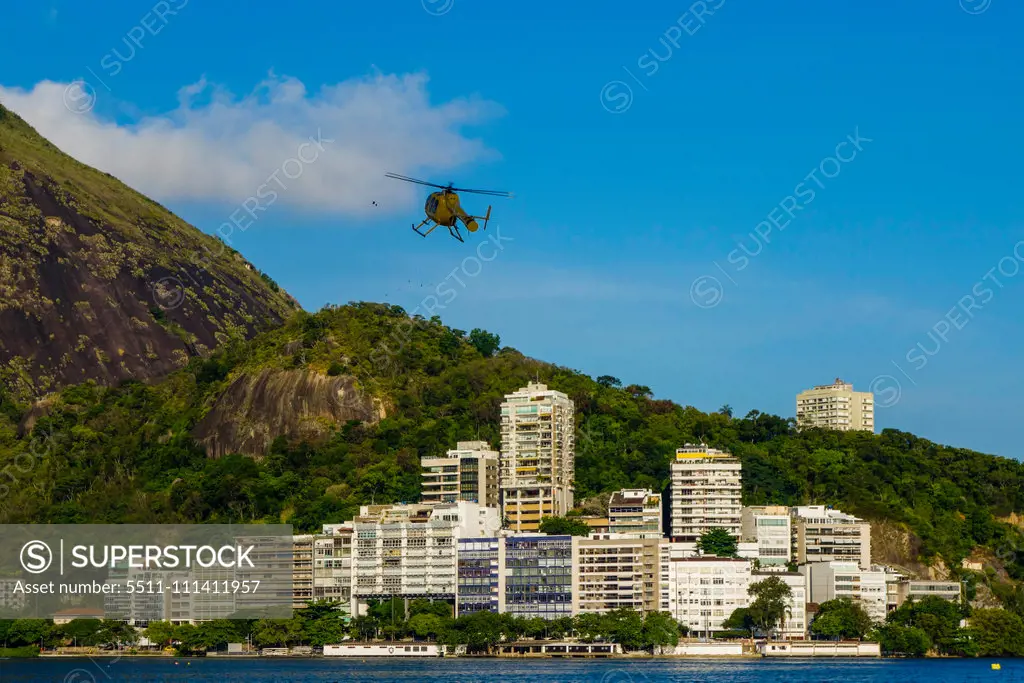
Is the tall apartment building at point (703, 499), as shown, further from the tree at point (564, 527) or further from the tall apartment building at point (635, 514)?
the tree at point (564, 527)

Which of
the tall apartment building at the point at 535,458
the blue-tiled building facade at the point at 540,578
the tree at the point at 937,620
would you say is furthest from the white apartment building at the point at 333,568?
the tree at the point at 937,620

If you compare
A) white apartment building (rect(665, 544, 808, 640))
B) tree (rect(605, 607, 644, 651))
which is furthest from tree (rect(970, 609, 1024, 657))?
tree (rect(605, 607, 644, 651))

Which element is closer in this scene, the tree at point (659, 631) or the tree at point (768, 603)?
the tree at point (659, 631)

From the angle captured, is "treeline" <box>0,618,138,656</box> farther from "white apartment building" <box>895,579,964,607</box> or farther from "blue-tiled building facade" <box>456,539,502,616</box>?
"white apartment building" <box>895,579,964,607</box>

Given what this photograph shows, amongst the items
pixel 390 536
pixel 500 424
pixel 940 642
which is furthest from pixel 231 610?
pixel 940 642

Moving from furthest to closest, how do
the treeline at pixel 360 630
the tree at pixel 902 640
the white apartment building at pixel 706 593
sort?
the white apartment building at pixel 706 593, the tree at pixel 902 640, the treeline at pixel 360 630

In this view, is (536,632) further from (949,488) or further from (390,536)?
(949,488)
